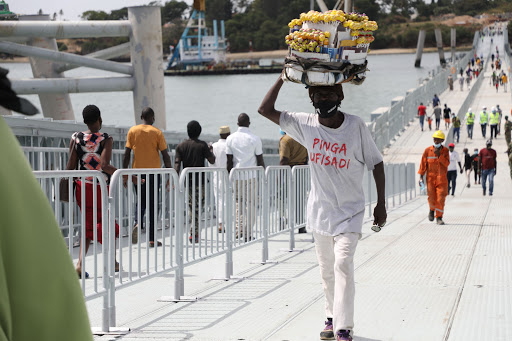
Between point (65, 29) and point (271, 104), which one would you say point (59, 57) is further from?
point (271, 104)

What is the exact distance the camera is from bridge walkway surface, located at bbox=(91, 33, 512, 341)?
5.39 metres

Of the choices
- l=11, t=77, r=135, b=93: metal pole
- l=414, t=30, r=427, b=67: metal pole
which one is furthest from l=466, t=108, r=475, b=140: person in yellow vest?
l=414, t=30, r=427, b=67: metal pole

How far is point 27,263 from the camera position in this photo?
920mm

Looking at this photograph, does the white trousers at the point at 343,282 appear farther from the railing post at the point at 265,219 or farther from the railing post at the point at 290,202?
the railing post at the point at 290,202

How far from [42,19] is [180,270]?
9.15 metres

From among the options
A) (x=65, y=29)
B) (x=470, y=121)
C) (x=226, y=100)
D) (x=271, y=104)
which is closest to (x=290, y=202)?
(x=271, y=104)

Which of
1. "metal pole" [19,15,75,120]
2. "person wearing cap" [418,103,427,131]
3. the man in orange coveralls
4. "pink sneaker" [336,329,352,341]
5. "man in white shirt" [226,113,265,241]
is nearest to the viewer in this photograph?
"pink sneaker" [336,329,352,341]

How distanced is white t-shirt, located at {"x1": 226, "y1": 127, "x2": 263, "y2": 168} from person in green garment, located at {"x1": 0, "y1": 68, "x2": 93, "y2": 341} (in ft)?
30.6

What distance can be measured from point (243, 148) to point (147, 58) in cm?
417

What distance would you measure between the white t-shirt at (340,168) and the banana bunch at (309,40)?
17.7 inches

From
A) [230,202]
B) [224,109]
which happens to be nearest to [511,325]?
[230,202]

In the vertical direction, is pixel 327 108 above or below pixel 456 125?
above

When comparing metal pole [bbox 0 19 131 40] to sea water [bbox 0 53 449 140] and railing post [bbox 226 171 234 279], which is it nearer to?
railing post [bbox 226 171 234 279]

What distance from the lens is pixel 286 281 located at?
24.4ft
